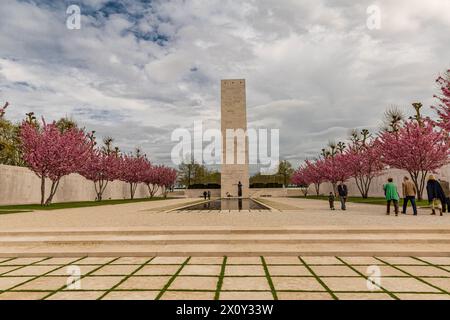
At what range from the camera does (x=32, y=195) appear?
91.0ft

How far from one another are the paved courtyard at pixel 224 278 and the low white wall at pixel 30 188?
22.9 meters

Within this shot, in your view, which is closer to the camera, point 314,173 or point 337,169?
point 337,169

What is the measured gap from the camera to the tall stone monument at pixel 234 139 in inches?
1593

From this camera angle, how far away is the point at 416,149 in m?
18.8

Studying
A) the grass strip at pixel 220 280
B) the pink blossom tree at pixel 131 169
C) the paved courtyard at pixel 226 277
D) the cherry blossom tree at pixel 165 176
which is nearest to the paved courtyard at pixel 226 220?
the paved courtyard at pixel 226 277

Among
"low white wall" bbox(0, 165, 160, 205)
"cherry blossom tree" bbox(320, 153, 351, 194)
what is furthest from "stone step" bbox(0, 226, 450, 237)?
"cherry blossom tree" bbox(320, 153, 351, 194)

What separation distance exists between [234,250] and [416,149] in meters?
17.3

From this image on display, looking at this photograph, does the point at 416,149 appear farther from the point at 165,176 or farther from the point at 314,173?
the point at 165,176

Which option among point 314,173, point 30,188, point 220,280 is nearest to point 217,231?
point 220,280

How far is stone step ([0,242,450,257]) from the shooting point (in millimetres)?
6383

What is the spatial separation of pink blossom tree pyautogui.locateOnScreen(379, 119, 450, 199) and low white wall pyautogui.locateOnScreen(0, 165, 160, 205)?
3023cm

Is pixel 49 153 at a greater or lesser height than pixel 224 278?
greater

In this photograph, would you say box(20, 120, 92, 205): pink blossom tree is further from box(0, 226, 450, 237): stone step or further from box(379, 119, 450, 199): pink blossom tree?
box(379, 119, 450, 199): pink blossom tree
